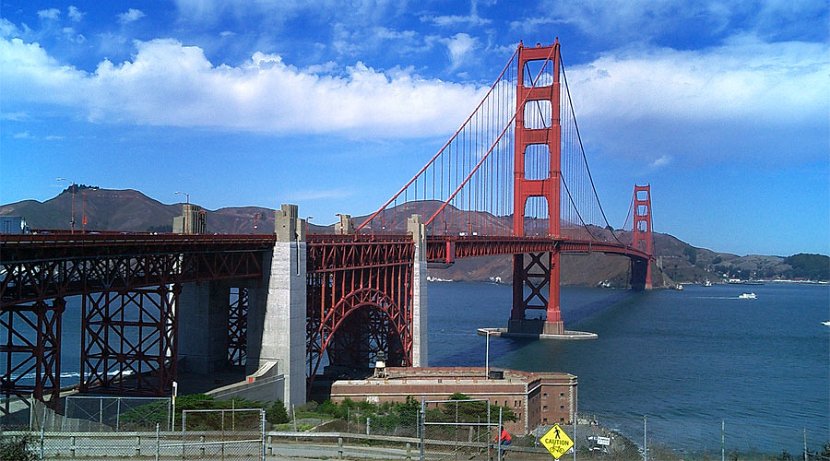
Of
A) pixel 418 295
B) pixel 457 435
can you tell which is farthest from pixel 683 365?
pixel 457 435

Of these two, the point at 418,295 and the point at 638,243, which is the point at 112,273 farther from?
the point at 638,243

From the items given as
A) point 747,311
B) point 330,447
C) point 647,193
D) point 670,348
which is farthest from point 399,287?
point 647,193

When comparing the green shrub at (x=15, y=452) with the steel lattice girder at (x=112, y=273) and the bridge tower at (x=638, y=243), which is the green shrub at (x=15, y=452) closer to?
the steel lattice girder at (x=112, y=273)

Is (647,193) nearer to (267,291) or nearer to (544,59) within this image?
(544,59)

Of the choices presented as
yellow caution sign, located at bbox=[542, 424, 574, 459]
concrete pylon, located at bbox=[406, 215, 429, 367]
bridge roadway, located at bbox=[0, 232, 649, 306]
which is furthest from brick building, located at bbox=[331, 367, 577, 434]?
yellow caution sign, located at bbox=[542, 424, 574, 459]

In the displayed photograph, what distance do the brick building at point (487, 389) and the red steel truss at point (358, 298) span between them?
9.22 ft

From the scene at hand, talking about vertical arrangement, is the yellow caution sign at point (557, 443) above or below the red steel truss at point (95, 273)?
below

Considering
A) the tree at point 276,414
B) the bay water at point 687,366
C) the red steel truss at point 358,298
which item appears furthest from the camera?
the bay water at point 687,366

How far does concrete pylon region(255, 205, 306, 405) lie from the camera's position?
29.1 meters

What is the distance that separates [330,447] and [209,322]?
699 inches

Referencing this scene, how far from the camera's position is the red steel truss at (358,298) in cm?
3303

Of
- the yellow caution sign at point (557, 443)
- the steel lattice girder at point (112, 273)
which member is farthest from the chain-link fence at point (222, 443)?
the steel lattice girder at point (112, 273)

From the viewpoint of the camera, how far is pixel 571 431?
3105cm

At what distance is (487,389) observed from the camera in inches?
1345
